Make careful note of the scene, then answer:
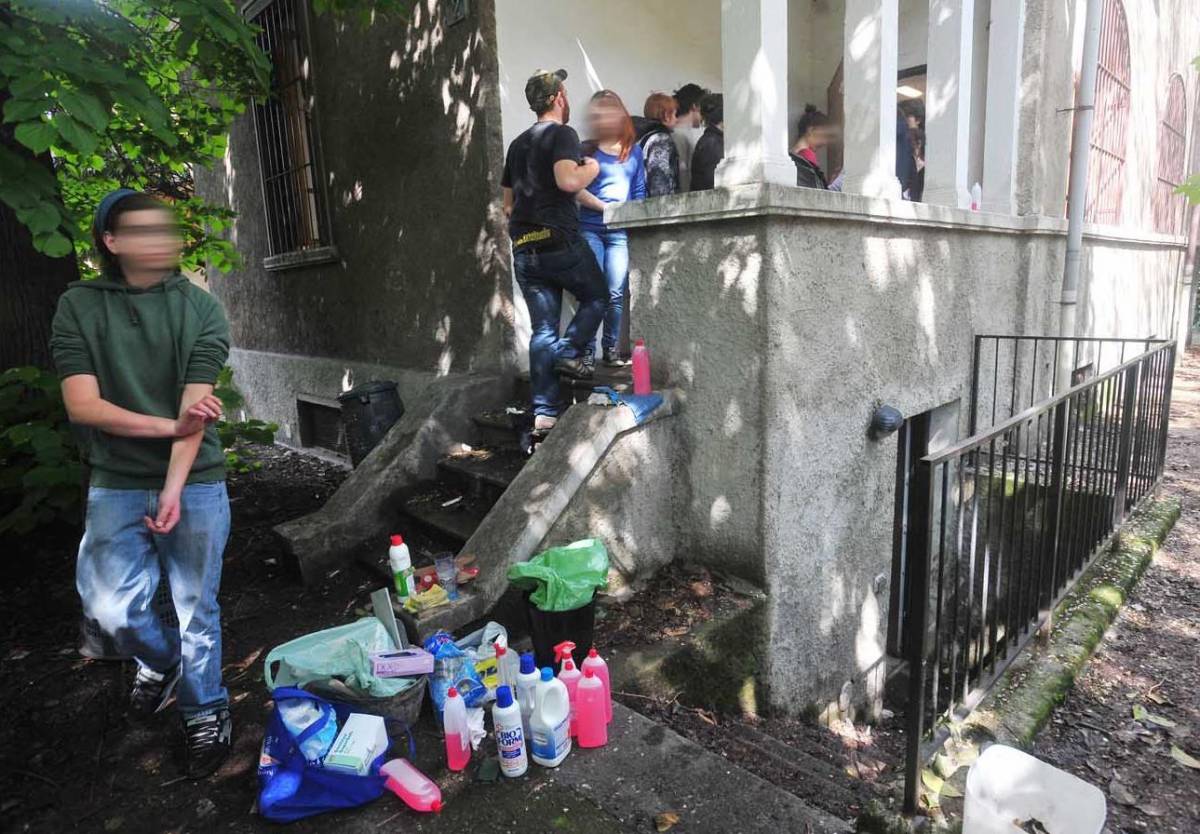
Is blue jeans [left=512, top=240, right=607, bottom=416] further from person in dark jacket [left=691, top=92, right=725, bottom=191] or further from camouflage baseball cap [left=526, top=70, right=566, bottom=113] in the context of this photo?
person in dark jacket [left=691, top=92, right=725, bottom=191]

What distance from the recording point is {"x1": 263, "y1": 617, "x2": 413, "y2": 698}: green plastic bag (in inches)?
102

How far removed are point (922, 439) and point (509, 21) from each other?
4.08 m

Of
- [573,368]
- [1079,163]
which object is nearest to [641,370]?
[573,368]

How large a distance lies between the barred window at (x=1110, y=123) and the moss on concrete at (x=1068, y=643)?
3656 mm

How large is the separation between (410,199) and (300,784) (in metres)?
4.66

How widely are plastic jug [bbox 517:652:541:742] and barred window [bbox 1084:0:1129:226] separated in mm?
7205

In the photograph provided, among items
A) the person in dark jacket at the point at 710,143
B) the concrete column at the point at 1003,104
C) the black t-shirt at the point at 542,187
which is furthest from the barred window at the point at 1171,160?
the black t-shirt at the point at 542,187

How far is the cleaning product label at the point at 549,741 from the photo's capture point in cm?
250

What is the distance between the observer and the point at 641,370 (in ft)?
12.6

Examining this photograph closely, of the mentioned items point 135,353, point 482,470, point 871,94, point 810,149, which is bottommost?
point 482,470

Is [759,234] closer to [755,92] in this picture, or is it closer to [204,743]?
[755,92]

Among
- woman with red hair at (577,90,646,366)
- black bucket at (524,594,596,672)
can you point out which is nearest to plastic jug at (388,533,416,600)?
black bucket at (524,594,596,672)

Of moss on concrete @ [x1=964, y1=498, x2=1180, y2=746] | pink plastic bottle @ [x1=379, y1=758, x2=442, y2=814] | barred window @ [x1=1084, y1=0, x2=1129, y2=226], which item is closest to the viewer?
pink plastic bottle @ [x1=379, y1=758, x2=442, y2=814]

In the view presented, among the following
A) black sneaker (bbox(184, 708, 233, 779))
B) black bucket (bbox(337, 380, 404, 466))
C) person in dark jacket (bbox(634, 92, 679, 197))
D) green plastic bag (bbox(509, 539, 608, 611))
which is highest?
person in dark jacket (bbox(634, 92, 679, 197))
